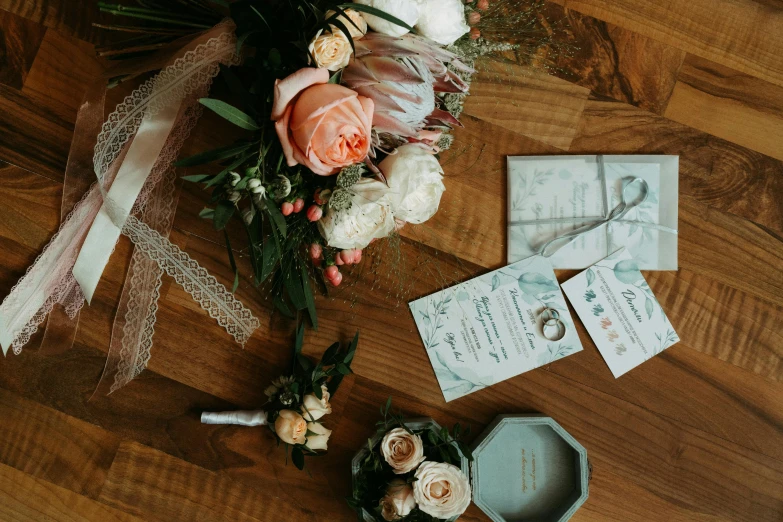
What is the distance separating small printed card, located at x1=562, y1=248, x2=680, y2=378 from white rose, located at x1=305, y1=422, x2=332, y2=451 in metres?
0.54

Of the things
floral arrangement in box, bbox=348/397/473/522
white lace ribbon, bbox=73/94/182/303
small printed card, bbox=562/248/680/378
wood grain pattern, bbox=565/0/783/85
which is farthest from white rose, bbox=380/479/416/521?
wood grain pattern, bbox=565/0/783/85

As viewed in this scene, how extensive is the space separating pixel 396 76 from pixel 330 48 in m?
0.10

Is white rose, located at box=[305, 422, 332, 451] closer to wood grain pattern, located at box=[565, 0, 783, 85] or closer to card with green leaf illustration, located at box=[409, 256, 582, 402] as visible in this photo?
card with green leaf illustration, located at box=[409, 256, 582, 402]

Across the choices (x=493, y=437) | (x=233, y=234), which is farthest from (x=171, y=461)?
(x=493, y=437)

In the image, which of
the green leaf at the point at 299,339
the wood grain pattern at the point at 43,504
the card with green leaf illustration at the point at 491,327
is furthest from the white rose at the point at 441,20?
the wood grain pattern at the point at 43,504

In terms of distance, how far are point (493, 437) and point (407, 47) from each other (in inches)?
28.1

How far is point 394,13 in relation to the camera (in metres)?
0.79

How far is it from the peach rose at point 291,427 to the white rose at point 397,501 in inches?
7.2

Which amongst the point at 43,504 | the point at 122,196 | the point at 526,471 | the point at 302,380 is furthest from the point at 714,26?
the point at 43,504

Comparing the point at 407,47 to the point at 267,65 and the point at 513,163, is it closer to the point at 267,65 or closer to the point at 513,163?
the point at 267,65

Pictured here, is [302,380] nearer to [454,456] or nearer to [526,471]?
[454,456]

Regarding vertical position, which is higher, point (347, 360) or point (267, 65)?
point (267, 65)

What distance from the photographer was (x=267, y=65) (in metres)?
0.84

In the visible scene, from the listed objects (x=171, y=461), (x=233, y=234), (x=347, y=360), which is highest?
(x=233, y=234)
